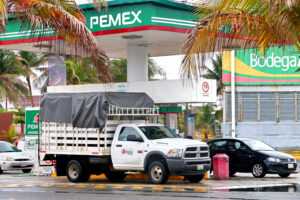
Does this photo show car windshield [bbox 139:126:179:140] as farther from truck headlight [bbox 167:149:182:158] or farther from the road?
the road

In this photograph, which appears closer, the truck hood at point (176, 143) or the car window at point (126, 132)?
the truck hood at point (176, 143)

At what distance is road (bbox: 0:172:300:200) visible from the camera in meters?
15.2

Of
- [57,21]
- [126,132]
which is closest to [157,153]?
[126,132]

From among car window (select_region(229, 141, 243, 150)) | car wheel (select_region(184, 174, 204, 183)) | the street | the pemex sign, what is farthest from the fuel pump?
the pemex sign

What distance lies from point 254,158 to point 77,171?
6341 millimetres

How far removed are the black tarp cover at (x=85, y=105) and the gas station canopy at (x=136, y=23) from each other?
7.88 feet

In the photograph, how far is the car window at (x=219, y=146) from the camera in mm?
22406

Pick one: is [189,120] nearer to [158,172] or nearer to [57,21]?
[158,172]

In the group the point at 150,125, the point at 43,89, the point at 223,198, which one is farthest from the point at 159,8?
the point at 43,89

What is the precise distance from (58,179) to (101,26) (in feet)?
20.0

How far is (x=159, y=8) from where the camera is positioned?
21.8 metres

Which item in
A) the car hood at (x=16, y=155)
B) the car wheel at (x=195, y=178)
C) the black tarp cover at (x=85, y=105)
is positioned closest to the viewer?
the car wheel at (x=195, y=178)

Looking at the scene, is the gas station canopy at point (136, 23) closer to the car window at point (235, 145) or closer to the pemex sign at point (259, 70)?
the car window at point (235, 145)

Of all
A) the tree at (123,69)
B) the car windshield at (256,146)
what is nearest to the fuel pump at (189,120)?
the car windshield at (256,146)
